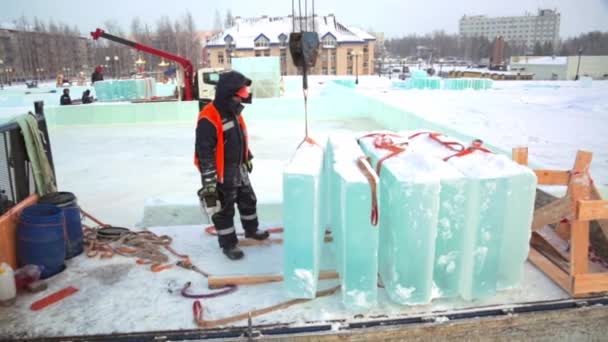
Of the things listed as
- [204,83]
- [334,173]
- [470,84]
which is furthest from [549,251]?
[470,84]

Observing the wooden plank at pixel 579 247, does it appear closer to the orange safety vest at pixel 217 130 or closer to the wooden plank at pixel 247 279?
the wooden plank at pixel 247 279

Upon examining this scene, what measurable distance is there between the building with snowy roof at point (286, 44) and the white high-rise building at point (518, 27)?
8168cm

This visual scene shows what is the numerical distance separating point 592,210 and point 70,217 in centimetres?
381

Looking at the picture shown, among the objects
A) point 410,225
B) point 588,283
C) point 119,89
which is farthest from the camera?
point 119,89

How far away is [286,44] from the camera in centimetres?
5522

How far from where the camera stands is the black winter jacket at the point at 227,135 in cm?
343

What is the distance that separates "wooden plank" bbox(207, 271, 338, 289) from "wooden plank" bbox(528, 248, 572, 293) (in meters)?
1.53

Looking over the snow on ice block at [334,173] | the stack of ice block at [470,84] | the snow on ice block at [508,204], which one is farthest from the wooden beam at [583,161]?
the stack of ice block at [470,84]

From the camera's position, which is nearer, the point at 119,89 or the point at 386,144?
the point at 386,144

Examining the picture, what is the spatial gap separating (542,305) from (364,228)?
1.28 m

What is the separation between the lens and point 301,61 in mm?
4395

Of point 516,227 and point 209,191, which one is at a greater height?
point 209,191

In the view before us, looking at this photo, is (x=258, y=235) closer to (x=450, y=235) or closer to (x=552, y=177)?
(x=450, y=235)

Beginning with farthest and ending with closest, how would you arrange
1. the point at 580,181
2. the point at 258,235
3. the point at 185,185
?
the point at 185,185
the point at 258,235
the point at 580,181
